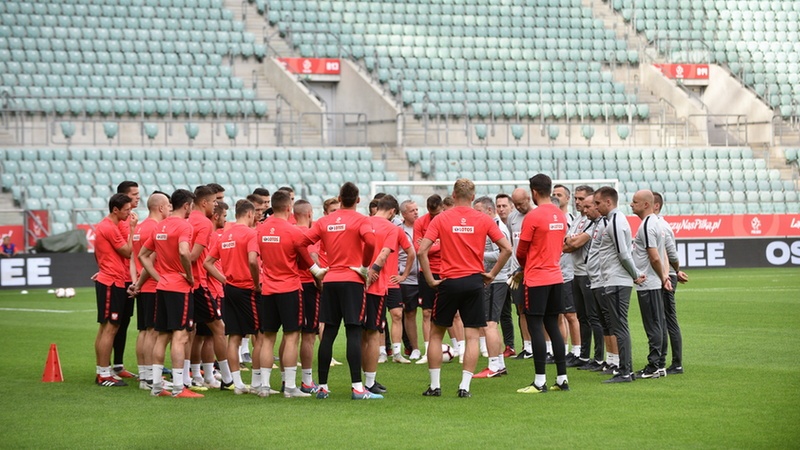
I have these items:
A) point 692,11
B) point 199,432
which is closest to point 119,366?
point 199,432

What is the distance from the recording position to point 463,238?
1169 centimetres

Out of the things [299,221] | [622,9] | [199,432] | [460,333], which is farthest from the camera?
[622,9]

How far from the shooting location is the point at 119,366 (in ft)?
45.3

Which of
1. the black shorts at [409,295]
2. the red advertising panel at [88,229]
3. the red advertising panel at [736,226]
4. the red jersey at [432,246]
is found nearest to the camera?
the red jersey at [432,246]

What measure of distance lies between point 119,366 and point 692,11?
114 feet

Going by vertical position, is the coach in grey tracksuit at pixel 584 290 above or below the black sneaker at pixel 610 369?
above

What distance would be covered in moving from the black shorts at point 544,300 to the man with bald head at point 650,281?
1.16 metres

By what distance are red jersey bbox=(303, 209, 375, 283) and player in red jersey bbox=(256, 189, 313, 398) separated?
0.90ft

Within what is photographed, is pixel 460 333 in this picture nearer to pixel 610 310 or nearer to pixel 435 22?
pixel 610 310

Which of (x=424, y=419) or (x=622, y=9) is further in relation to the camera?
(x=622, y=9)

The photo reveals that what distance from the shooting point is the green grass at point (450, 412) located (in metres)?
9.37

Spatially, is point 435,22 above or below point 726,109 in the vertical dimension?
above

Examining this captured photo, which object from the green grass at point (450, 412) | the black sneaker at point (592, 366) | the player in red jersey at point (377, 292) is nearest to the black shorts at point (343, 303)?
the player in red jersey at point (377, 292)

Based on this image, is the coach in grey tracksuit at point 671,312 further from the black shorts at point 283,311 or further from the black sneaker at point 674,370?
the black shorts at point 283,311
